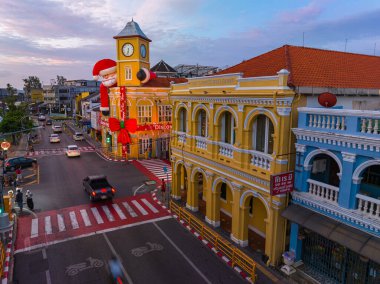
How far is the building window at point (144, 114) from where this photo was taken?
38.6 meters

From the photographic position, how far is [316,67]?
16.2 m

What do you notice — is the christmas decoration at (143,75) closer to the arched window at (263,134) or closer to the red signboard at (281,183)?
the arched window at (263,134)

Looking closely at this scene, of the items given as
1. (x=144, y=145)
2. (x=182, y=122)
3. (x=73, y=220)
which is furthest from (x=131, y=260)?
(x=144, y=145)

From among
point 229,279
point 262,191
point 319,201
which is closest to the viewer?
point 319,201

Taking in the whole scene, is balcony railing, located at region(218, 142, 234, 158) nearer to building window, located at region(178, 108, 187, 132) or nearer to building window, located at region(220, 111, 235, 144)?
building window, located at region(220, 111, 235, 144)

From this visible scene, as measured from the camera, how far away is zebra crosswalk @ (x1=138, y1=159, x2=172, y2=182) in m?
30.8

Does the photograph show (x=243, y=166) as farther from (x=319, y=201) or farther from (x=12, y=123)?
(x=12, y=123)

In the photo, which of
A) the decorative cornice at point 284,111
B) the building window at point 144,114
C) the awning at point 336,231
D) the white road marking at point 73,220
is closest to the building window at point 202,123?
the decorative cornice at point 284,111

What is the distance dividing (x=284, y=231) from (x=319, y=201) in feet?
8.81

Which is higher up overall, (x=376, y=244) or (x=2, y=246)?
(x=376, y=244)

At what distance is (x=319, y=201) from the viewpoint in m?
12.5

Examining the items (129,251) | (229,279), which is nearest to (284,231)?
(229,279)

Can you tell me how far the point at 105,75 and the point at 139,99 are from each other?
24.0 feet

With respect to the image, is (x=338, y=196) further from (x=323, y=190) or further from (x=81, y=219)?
(x=81, y=219)
